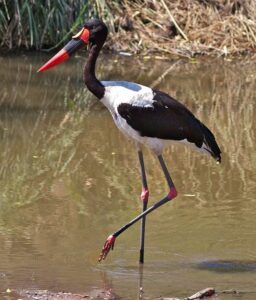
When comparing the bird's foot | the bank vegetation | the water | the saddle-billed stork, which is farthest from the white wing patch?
the bank vegetation

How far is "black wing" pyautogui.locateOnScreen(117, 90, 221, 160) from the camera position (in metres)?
6.34

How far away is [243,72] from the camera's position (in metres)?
12.9

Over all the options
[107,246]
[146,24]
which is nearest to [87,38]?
[107,246]

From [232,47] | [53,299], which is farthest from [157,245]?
[232,47]

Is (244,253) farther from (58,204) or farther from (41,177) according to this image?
(41,177)

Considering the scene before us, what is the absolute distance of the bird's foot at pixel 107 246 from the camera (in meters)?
6.23

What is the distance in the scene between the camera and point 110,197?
303 inches

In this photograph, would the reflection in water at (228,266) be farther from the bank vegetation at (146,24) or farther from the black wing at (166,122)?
the bank vegetation at (146,24)

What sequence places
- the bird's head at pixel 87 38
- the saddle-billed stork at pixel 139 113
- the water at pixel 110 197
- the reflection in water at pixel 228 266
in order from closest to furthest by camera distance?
the water at pixel 110 197 → the reflection in water at pixel 228 266 → the saddle-billed stork at pixel 139 113 → the bird's head at pixel 87 38

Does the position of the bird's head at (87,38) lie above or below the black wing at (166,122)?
above

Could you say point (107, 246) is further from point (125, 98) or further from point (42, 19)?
point (42, 19)

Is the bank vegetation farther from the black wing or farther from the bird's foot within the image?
the bird's foot

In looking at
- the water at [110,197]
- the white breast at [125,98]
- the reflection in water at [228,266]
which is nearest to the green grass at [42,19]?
the water at [110,197]

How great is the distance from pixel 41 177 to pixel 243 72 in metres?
5.32
